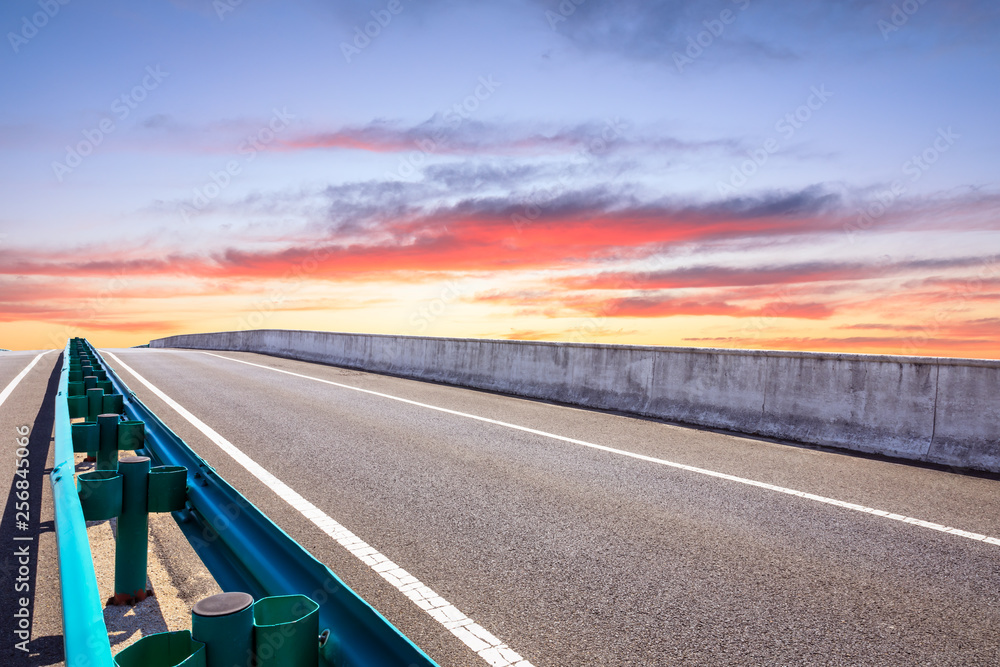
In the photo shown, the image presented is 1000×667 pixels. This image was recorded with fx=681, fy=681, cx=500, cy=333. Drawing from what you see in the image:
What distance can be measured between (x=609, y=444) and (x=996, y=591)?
5100 millimetres

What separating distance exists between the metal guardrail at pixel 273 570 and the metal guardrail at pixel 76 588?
0.42 metres

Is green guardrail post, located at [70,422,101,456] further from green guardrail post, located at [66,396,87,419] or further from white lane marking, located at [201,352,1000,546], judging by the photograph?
white lane marking, located at [201,352,1000,546]

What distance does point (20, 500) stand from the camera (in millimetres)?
6090

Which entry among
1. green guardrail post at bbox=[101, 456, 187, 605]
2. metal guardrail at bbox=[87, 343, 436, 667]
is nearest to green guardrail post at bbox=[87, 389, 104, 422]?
metal guardrail at bbox=[87, 343, 436, 667]

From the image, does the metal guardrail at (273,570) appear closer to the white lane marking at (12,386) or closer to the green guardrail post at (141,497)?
the green guardrail post at (141,497)

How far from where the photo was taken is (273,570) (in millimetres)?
2066

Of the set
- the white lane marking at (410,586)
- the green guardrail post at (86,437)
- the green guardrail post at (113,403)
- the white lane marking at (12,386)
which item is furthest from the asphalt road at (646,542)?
the white lane marking at (12,386)

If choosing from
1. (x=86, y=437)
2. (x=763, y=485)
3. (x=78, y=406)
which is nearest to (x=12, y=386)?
(x=78, y=406)

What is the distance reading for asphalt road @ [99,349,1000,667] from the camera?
3.59 meters

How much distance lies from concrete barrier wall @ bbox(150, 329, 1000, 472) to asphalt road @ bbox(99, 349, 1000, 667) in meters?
0.67

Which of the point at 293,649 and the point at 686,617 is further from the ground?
the point at 293,649

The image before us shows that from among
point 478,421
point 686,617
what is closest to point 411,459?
point 478,421

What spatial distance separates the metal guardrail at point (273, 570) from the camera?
5.05 feet

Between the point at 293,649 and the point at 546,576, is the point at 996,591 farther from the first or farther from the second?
the point at 293,649
